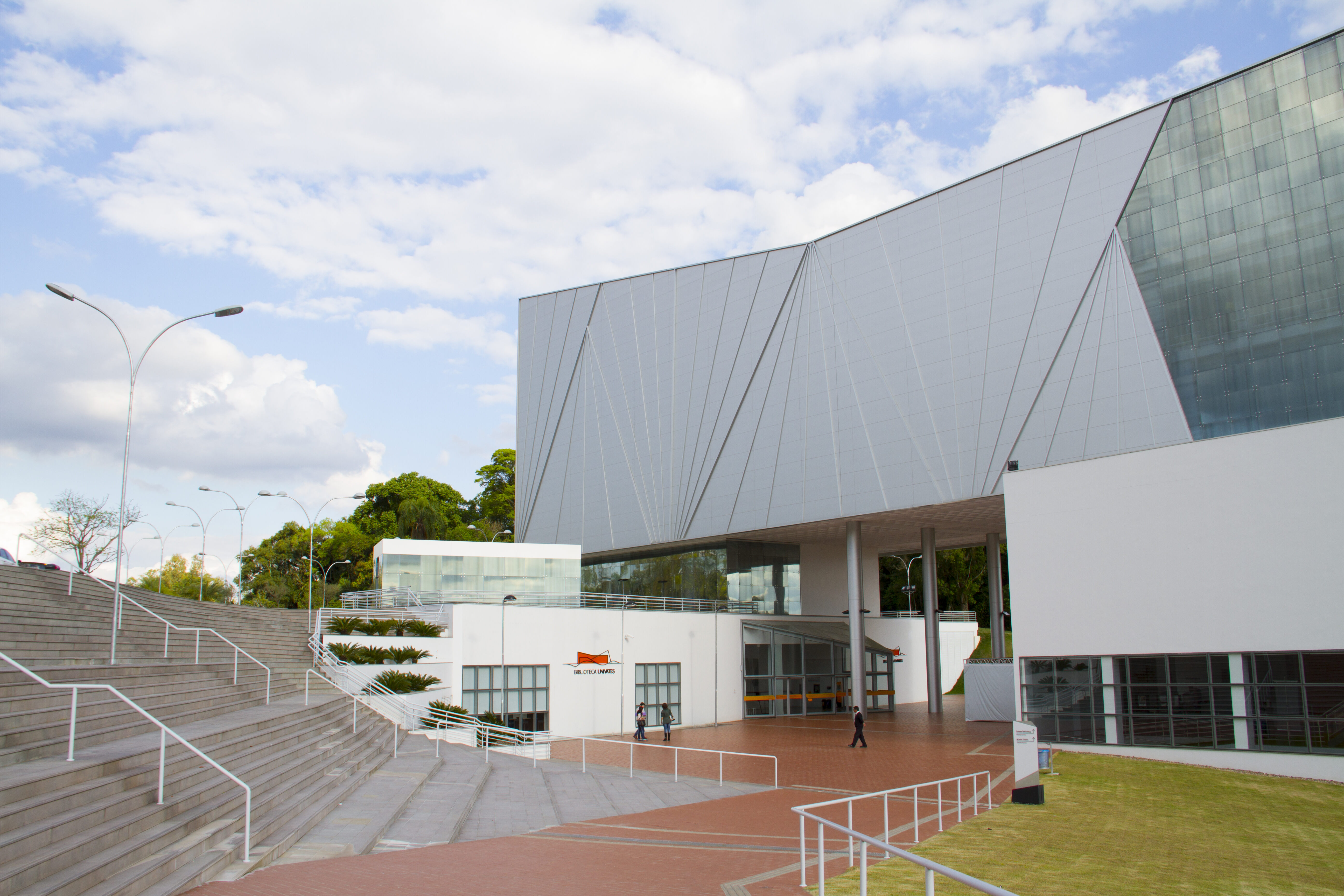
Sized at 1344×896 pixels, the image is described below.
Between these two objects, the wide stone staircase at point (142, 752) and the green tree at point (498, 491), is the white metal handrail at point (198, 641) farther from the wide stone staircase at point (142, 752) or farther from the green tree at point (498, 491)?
the green tree at point (498, 491)

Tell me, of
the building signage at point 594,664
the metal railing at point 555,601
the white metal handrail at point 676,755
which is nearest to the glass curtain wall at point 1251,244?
the white metal handrail at point 676,755

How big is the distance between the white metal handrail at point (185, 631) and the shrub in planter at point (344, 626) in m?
4.42

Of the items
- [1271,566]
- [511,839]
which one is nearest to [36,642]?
[511,839]

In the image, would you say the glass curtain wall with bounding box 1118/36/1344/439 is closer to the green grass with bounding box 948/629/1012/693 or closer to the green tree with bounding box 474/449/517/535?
the green grass with bounding box 948/629/1012/693

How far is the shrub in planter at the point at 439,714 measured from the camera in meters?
24.8

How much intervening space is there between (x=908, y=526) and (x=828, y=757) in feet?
53.2

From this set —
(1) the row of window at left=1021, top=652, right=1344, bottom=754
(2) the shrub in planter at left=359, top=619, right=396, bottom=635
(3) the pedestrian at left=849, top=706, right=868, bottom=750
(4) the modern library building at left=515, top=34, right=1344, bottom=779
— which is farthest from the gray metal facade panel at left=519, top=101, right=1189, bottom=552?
(2) the shrub in planter at left=359, top=619, right=396, bottom=635

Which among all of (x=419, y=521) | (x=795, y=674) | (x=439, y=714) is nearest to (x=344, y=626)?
(x=439, y=714)

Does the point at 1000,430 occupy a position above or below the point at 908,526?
above

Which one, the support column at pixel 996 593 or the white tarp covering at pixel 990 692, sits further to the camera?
the support column at pixel 996 593

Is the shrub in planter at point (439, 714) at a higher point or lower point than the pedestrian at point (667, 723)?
higher

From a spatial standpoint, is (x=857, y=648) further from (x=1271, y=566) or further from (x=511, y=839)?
(x=511, y=839)

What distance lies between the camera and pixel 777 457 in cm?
3747

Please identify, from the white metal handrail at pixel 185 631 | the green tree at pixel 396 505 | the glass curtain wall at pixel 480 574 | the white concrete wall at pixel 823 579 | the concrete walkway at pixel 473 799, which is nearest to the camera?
the concrete walkway at pixel 473 799
